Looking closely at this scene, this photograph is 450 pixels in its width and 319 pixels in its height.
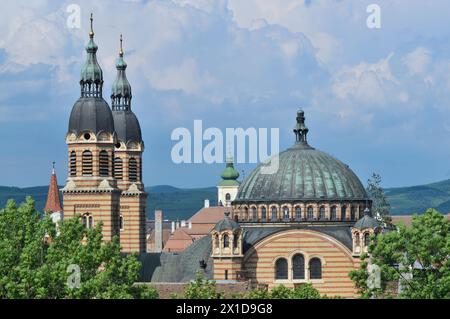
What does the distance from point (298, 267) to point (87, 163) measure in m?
13.1

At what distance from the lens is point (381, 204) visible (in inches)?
5187

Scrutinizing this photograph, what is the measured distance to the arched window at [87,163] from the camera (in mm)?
86488

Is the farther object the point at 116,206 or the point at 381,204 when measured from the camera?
the point at 381,204

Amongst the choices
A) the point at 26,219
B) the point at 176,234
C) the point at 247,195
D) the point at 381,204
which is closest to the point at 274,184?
the point at 247,195

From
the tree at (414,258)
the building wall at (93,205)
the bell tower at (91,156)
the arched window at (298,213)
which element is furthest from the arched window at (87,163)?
the tree at (414,258)

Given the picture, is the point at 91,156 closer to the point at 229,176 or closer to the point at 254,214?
the point at 254,214

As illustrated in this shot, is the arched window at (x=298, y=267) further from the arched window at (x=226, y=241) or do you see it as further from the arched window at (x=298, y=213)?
the arched window at (x=226, y=241)

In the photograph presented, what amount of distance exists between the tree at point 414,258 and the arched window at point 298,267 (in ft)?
61.8

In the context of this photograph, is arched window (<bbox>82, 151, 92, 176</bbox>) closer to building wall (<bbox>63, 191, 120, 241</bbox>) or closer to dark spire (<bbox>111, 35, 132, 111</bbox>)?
building wall (<bbox>63, 191, 120, 241</bbox>)

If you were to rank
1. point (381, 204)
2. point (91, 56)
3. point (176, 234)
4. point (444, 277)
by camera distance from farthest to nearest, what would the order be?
point (176, 234) < point (381, 204) < point (91, 56) < point (444, 277)

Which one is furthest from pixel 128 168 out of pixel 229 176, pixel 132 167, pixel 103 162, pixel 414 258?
pixel 229 176

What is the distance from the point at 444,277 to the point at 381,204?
74067 mm

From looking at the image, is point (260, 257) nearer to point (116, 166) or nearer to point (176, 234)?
point (116, 166)

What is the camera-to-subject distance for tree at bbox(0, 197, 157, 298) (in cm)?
5650
